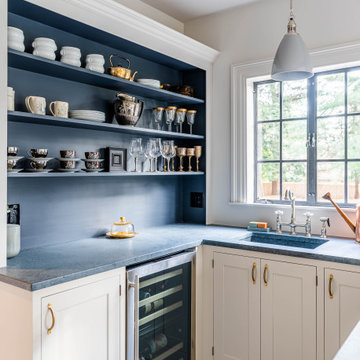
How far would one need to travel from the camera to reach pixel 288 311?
220cm

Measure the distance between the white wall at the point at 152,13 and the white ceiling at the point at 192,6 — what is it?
0.03 metres

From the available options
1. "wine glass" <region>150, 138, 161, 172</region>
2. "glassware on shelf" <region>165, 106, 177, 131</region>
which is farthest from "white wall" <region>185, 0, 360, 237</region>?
"wine glass" <region>150, 138, 161, 172</region>

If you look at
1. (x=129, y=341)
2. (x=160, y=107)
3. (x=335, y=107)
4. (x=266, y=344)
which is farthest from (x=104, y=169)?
(x=335, y=107)

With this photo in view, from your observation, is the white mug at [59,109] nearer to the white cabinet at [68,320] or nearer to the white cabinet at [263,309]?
the white cabinet at [68,320]

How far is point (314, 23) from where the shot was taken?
272cm

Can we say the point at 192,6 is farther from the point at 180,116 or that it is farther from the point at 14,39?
the point at 14,39

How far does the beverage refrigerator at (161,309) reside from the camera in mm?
2010

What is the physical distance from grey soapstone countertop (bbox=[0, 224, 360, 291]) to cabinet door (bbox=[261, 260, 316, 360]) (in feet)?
0.39

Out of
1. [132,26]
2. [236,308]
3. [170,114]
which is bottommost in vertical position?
[236,308]

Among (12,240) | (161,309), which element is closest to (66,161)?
(12,240)

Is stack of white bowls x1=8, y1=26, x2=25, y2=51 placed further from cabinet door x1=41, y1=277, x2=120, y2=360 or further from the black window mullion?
the black window mullion

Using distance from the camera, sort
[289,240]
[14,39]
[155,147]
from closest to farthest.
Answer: [14,39]
[289,240]
[155,147]

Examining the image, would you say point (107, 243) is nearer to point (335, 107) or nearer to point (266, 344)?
point (266, 344)

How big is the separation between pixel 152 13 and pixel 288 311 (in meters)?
2.43
